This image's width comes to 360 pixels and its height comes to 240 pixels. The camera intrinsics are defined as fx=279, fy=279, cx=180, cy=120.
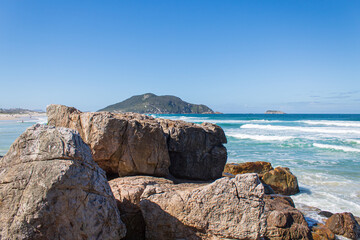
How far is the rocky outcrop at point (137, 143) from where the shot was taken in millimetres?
5750

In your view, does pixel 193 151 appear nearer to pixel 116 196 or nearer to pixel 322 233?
pixel 116 196

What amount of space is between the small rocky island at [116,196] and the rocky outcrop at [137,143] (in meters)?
0.02

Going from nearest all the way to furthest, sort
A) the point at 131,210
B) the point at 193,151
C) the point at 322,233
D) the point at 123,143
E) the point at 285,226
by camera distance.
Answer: the point at 131,210, the point at 285,226, the point at 123,143, the point at 322,233, the point at 193,151

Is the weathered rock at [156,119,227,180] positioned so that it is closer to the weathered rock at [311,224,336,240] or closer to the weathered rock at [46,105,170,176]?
the weathered rock at [46,105,170,176]

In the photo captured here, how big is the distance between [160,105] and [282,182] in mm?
131393

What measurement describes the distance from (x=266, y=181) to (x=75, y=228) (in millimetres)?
8574

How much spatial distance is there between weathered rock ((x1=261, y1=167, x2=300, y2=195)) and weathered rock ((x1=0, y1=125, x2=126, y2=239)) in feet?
26.4

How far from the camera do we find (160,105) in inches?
5541

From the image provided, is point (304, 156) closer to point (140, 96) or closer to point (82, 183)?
point (82, 183)

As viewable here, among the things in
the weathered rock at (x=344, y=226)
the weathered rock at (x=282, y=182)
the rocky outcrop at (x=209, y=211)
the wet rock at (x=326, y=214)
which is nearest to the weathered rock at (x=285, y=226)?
the weathered rock at (x=344, y=226)

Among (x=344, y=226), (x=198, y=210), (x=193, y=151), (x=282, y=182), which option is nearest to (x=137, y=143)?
(x=193, y=151)

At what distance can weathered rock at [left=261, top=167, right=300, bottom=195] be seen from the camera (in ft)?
33.8

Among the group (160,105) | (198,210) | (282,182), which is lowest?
(282,182)

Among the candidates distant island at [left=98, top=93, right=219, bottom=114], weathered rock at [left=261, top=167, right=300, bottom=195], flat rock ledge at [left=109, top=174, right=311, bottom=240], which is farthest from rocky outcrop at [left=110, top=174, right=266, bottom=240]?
distant island at [left=98, top=93, right=219, bottom=114]
